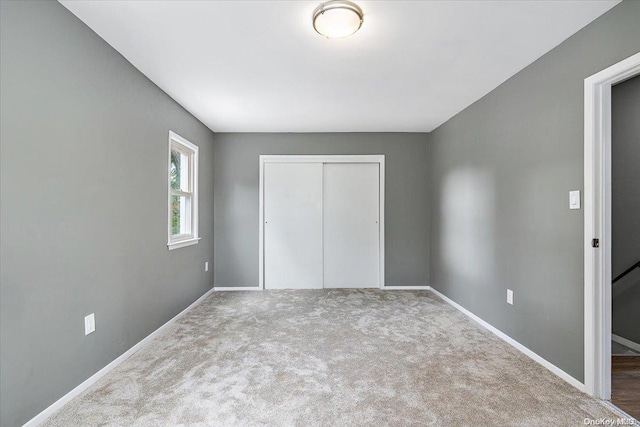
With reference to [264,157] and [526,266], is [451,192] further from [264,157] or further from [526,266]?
[264,157]

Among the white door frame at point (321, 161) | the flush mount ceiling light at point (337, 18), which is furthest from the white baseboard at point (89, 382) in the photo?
the flush mount ceiling light at point (337, 18)

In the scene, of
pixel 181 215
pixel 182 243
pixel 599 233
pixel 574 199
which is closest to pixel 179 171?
pixel 181 215

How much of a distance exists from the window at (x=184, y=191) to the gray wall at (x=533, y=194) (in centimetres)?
328

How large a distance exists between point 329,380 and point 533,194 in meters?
2.14

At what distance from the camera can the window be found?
352cm

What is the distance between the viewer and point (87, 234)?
6.57ft

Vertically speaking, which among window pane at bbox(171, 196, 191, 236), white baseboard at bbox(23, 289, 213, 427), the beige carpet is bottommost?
the beige carpet

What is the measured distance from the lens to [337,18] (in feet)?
5.82

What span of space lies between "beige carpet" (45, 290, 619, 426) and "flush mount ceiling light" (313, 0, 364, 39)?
2.28 metres

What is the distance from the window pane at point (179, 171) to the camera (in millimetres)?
3534

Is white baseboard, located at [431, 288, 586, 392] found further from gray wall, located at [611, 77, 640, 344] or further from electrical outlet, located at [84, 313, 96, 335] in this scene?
electrical outlet, located at [84, 313, 96, 335]

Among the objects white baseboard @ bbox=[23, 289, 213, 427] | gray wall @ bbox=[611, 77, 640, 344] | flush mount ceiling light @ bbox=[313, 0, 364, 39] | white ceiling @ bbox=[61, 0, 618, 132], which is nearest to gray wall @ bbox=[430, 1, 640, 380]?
white ceiling @ bbox=[61, 0, 618, 132]

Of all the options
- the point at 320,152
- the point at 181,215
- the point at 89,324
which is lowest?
the point at 89,324

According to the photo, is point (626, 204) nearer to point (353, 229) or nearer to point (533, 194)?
point (533, 194)
